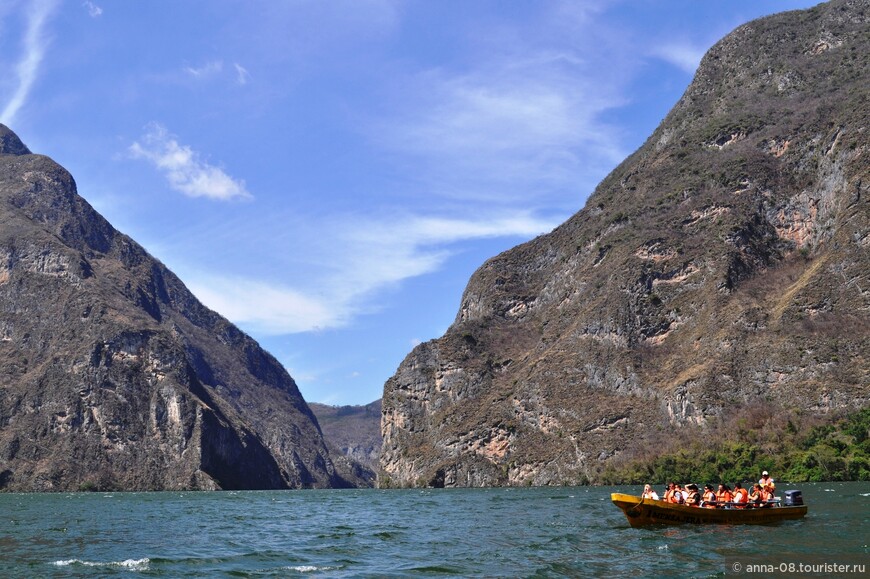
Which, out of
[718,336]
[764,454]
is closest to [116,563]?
[764,454]

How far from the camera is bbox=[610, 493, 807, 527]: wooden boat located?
4800cm

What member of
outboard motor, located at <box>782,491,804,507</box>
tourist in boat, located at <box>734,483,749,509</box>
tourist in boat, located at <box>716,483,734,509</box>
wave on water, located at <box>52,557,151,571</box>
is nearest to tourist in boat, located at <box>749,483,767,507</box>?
tourist in boat, located at <box>734,483,749,509</box>

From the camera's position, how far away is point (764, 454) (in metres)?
132

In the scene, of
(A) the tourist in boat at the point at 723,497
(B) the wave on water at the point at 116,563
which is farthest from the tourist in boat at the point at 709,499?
(B) the wave on water at the point at 116,563

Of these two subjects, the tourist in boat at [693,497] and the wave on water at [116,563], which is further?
the tourist in boat at [693,497]

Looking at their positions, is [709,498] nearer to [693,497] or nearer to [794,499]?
[693,497]

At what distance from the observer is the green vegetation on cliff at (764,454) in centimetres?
11470

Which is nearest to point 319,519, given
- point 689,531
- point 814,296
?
point 689,531

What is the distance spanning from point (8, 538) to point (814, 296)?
142796 mm

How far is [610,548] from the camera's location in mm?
39812

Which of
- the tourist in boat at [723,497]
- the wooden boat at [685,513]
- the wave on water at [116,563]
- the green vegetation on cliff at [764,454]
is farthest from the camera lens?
the green vegetation on cliff at [764,454]

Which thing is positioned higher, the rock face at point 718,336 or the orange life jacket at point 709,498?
the rock face at point 718,336

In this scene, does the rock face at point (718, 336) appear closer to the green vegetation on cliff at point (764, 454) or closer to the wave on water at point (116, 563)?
the green vegetation on cliff at point (764, 454)

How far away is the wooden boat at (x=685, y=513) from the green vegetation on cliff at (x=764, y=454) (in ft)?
232
